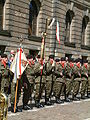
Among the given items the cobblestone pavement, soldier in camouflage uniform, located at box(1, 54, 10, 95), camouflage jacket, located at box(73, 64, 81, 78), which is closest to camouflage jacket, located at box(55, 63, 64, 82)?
camouflage jacket, located at box(73, 64, 81, 78)

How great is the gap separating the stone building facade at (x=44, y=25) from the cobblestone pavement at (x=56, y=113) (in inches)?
309

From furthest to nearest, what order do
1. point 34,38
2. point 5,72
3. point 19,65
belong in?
point 34,38 < point 5,72 < point 19,65

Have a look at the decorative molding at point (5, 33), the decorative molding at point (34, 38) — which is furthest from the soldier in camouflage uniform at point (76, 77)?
the decorative molding at point (34, 38)

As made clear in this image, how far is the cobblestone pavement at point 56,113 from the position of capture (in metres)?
8.60

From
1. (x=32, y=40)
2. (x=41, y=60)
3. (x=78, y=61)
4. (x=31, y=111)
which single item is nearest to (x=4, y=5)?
(x=32, y=40)

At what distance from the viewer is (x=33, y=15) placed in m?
21.0

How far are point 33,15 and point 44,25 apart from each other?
3.44 feet

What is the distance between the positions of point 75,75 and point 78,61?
2.01 ft

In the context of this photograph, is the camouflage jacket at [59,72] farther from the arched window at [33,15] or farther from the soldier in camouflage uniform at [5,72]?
the arched window at [33,15]

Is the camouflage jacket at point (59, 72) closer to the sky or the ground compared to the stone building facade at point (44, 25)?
closer to the ground

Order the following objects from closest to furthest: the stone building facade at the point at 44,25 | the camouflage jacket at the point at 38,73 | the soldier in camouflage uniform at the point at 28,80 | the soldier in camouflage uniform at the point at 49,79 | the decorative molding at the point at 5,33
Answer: the soldier in camouflage uniform at the point at 28,80
the camouflage jacket at the point at 38,73
the soldier in camouflage uniform at the point at 49,79
the decorative molding at the point at 5,33
the stone building facade at the point at 44,25

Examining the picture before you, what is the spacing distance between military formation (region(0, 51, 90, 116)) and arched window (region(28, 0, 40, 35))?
26.3 ft

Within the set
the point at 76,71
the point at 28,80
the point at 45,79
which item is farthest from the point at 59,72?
the point at 28,80

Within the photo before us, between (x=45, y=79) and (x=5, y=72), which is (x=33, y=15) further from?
(x=5, y=72)
